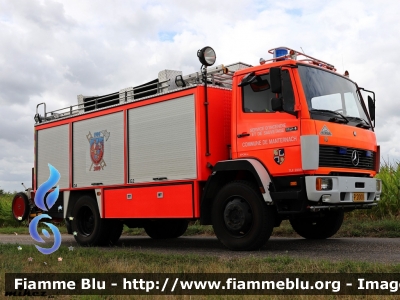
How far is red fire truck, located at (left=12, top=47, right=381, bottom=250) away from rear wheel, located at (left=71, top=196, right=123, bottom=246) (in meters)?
0.02

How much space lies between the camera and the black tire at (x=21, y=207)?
12.6 metres

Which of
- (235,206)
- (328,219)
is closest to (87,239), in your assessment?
(235,206)

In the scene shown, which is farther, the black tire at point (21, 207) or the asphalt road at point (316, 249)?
the black tire at point (21, 207)

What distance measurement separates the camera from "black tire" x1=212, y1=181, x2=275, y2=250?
857 centimetres

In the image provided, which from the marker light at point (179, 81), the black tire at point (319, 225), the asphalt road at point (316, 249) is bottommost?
the asphalt road at point (316, 249)

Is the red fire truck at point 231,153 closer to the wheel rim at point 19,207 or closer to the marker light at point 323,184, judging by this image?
the marker light at point 323,184

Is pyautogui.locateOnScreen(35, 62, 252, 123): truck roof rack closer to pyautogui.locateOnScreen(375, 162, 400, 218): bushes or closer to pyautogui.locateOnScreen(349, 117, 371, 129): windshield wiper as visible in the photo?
pyautogui.locateOnScreen(349, 117, 371, 129): windshield wiper

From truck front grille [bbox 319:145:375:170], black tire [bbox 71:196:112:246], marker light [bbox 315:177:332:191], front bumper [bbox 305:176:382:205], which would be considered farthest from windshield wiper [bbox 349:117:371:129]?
black tire [bbox 71:196:112:246]

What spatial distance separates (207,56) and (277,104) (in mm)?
2077

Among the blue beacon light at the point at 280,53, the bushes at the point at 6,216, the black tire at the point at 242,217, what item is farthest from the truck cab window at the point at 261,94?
the bushes at the point at 6,216

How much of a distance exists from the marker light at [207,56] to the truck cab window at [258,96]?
3.39ft

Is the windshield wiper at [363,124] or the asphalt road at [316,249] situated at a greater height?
the windshield wiper at [363,124]

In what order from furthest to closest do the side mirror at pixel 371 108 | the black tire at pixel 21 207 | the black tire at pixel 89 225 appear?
the black tire at pixel 21 207 → the black tire at pixel 89 225 → the side mirror at pixel 371 108

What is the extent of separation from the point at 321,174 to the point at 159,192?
323cm
